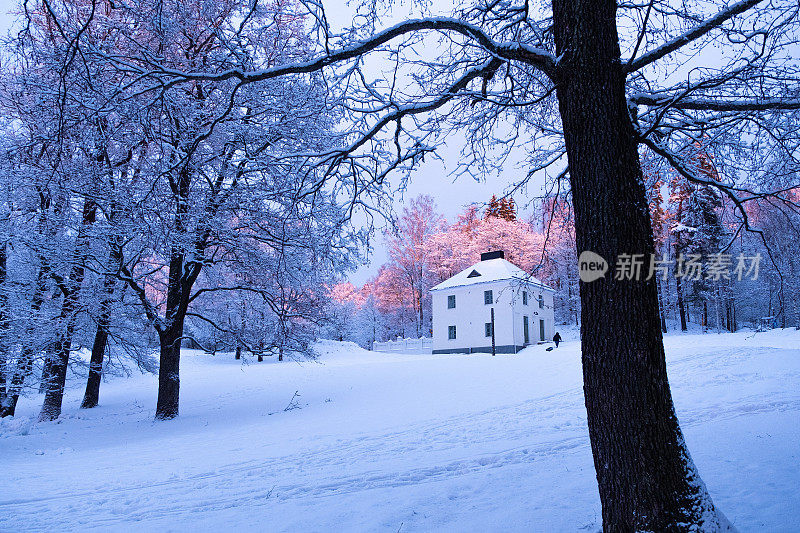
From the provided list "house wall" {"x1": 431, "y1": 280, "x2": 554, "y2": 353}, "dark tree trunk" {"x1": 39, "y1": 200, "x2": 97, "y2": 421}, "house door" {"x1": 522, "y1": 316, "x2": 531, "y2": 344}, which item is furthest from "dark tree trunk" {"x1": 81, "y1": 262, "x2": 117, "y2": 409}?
"house door" {"x1": 522, "y1": 316, "x2": 531, "y2": 344}

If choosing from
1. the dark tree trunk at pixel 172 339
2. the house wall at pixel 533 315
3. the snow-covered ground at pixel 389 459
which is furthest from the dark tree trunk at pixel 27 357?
the house wall at pixel 533 315

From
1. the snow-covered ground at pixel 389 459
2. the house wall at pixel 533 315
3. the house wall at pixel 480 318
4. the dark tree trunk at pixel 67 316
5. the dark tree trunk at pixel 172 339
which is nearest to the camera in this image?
the snow-covered ground at pixel 389 459

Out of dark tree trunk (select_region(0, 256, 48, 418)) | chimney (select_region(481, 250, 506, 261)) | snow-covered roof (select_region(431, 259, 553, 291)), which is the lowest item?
dark tree trunk (select_region(0, 256, 48, 418))

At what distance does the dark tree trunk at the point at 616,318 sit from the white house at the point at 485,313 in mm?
25090

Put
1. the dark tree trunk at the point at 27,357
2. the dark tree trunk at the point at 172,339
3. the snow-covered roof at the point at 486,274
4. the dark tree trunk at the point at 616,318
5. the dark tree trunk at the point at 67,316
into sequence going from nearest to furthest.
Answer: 1. the dark tree trunk at the point at 616,318
2. the dark tree trunk at the point at 27,357
3. the dark tree trunk at the point at 67,316
4. the dark tree trunk at the point at 172,339
5. the snow-covered roof at the point at 486,274

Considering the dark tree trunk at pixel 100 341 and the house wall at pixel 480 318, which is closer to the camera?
the dark tree trunk at pixel 100 341

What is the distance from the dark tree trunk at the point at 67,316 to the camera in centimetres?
1081

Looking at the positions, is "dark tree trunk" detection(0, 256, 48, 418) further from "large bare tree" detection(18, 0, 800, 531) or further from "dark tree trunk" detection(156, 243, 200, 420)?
"large bare tree" detection(18, 0, 800, 531)

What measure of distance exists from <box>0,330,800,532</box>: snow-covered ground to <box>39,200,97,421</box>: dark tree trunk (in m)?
0.68

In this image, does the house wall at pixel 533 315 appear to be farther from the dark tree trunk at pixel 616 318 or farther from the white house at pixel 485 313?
the dark tree trunk at pixel 616 318

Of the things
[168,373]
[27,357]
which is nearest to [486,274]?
[168,373]

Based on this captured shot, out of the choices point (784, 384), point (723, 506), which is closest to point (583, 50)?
point (723, 506)

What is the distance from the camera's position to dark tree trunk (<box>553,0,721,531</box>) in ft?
9.07

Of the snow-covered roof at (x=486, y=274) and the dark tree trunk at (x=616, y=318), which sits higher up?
the snow-covered roof at (x=486, y=274)
